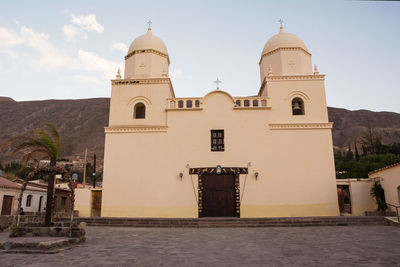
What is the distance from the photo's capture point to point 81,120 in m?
84.8

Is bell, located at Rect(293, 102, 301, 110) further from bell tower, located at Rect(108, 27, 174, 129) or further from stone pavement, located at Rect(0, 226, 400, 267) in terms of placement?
stone pavement, located at Rect(0, 226, 400, 267)

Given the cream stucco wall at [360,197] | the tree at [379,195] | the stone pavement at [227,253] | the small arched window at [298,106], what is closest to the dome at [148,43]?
the small arched window at [298,106]

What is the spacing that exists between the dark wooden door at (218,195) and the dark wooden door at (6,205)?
42.7 feet

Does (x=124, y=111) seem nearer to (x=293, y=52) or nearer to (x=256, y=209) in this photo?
(x=256, y=209)

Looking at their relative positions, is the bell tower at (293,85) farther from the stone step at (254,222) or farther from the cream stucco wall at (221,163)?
the stone step at (254,222)

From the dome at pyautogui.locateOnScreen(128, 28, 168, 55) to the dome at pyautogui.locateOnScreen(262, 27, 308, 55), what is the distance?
6557 millimetres

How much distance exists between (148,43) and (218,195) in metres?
10.1

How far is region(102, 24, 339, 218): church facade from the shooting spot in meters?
15.4

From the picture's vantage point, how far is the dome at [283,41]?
1786 cm

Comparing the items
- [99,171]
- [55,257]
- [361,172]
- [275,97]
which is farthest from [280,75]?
[99,171]

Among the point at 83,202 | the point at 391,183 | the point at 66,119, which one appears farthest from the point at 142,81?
the point at 66,119

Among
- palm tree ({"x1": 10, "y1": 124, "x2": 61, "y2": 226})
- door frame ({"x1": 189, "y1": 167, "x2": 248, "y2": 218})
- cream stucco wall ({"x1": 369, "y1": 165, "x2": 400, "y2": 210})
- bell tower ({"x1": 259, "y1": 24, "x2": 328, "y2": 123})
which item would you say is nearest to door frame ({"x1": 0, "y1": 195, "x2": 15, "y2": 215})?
palm tree ({"x1": 10, "y1": 124, "x2": 61, "y2": 226})

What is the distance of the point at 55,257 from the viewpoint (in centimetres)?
612

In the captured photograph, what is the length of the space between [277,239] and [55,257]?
19.6 feet
